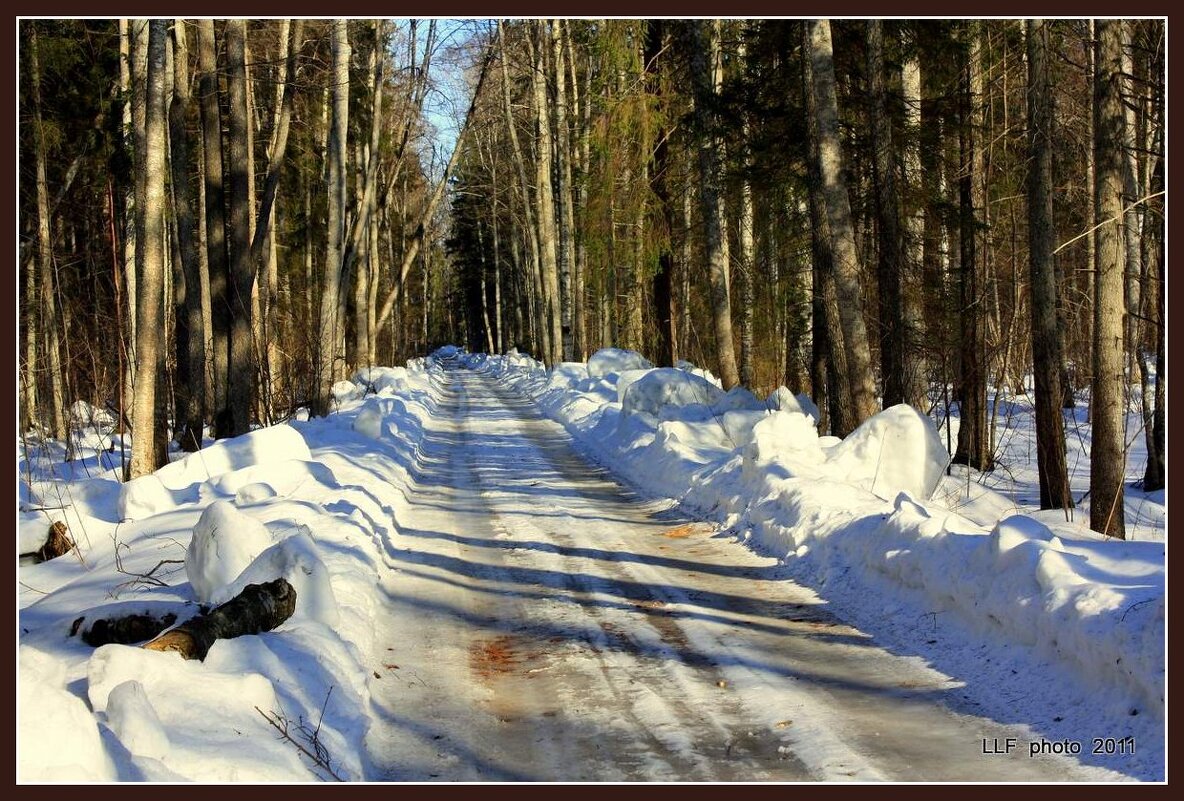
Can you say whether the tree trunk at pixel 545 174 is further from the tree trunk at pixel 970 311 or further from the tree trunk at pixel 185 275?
the tree trunk at pixel 970 311

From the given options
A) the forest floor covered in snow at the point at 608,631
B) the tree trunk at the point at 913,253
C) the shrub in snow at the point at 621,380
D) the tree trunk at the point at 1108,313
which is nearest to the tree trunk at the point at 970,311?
the tree trunk at the point at 913,253

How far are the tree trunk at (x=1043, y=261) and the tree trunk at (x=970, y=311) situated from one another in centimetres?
265

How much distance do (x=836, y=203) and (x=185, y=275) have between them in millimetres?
9341

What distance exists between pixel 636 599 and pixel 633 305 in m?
29.6

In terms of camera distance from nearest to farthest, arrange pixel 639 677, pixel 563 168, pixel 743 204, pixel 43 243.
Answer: pixel 639 677, pixel 43 243, pixel 743 204, pixel 563 168

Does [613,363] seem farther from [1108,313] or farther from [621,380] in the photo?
[1108,313]

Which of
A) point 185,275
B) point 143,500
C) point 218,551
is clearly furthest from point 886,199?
Answer: point 218,551

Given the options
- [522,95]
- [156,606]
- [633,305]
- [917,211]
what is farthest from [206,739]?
[522,95]

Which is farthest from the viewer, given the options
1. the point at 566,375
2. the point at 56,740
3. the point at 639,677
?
the point at 566,375

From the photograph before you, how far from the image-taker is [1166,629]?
16.2 feet

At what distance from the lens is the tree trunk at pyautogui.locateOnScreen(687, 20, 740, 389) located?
681 inches

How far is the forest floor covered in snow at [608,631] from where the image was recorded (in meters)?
4.72

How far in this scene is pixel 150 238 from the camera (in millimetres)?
12133

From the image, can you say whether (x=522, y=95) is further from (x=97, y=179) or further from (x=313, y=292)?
(x=97, y=179)
